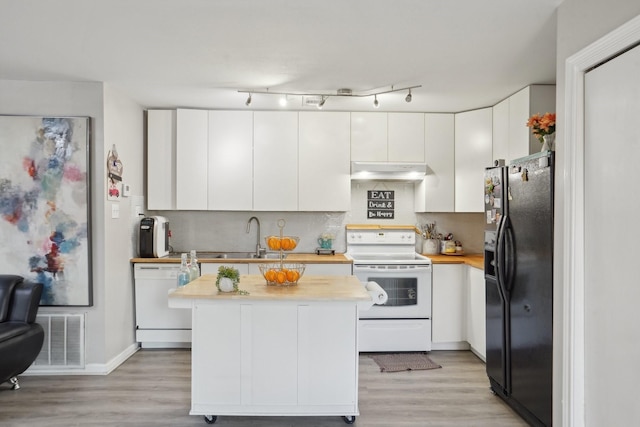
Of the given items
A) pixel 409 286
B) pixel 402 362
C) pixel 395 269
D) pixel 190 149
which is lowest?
pixel 402 362

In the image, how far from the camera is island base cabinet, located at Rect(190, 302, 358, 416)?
2.71 m

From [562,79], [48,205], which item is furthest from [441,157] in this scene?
[48,205]

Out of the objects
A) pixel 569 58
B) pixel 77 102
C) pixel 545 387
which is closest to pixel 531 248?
pixel 545 387

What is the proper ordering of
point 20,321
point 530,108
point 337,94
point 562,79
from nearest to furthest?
point 562,79, point 20,321, point 530,108, point 337,94

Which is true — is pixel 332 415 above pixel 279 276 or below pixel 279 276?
below

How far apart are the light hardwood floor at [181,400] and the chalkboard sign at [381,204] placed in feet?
5.50

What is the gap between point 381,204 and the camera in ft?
16.2

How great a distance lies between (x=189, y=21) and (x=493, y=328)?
9.60 feet

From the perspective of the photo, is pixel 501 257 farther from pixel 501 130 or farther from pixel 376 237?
pixel 376 237

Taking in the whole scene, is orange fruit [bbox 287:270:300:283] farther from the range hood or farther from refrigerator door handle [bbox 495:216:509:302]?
the range hood

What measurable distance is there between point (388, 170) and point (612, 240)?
2.63 metres

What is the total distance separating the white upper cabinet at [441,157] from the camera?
181 inches

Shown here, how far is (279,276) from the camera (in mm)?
2873

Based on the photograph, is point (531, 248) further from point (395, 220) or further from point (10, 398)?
point (10, 398)
